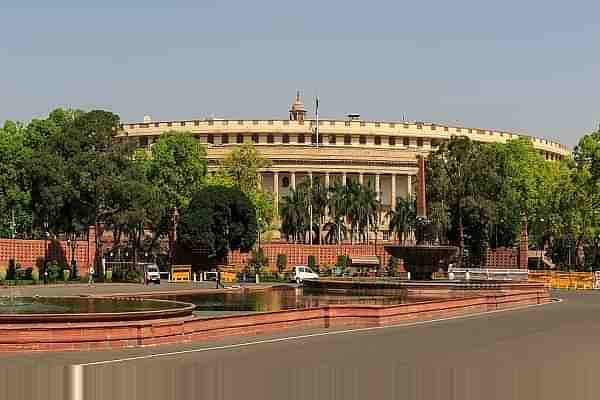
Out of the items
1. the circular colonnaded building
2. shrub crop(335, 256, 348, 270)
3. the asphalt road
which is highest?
the circular colonnaded building

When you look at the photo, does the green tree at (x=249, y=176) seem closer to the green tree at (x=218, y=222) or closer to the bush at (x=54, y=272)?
the green tree at (x=218, y=222)

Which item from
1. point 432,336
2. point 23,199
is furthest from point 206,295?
point 23,199

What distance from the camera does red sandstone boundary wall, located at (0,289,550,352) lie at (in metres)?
21.1

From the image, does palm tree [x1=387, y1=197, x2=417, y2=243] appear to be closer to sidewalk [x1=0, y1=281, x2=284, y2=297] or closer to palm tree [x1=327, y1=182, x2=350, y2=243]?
palm tree [x1=327, y1=182, x2=350, y2=243]

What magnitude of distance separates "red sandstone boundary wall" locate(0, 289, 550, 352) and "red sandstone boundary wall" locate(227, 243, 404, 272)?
46.5 metres

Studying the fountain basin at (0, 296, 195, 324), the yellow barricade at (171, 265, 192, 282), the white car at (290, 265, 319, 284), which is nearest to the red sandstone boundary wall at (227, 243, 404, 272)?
the yellow barricade at (171, 265, 192, 282)

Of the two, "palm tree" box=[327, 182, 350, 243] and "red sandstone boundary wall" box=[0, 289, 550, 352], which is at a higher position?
"palm tree" box=[327, 182, 350, 243]

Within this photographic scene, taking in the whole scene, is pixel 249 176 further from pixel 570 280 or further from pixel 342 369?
pixel 342 369

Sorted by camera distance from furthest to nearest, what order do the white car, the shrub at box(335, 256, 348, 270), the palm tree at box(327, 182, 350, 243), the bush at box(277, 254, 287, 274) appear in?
the palm tree at box(327, 182, 350, 243)
the shrub at box(335, 256, 348, 270)
the bush at box(277, 254, 287, 274)
the white car

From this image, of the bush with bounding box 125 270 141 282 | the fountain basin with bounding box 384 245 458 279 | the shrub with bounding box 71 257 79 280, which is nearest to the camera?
the fountain basin with bounding box 384 245 458 279

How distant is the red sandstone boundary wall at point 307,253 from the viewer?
79438 millimetres

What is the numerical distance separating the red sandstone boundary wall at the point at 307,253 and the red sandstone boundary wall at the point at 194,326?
4651cm

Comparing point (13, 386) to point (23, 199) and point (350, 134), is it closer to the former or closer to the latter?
point (23, 199)

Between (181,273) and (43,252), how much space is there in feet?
31.0
